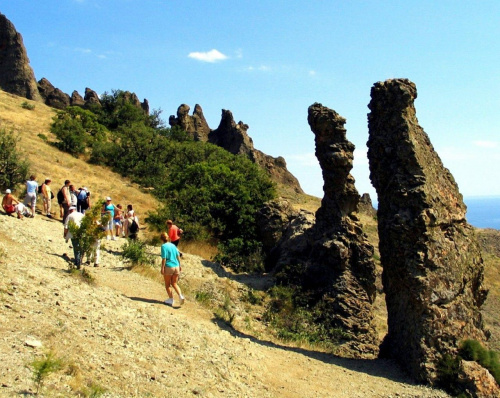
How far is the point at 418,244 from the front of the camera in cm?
1131

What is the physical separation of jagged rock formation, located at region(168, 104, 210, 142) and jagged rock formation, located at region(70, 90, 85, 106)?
14.0 metres

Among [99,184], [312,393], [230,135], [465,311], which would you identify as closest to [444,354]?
[465,311]

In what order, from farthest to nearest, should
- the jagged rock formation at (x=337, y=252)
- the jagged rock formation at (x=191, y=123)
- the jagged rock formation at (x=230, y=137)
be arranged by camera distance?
1. the jagged rock formation at (x=191, y=123)
2. the jagged rock formation at (x=230, y=137)
3. the jagged rock formation at (x=337, y=252)

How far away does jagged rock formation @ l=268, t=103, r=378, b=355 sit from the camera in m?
15.3

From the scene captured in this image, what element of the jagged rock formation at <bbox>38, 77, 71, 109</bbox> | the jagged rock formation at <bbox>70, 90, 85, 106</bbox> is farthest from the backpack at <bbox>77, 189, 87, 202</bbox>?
the jagged rock formation at <bbox>70, 90, 85, 106</bbox>

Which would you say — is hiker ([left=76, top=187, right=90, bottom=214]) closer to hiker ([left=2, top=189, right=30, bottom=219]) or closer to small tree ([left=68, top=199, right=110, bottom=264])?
hiker ([left=2, top=189, right=30, bottom=219])

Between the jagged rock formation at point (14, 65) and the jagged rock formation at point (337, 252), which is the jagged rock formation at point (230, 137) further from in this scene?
the jagged rock formation at point (337, 252)

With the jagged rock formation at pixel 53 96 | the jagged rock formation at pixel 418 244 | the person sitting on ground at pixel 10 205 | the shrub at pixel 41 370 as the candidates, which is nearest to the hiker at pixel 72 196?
the person sitting on ground at pixel 10 205

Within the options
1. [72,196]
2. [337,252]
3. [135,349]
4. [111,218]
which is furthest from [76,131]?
[135,349]

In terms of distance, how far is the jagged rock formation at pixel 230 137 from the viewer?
200ft

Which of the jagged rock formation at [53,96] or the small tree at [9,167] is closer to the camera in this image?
the small tree at [9,167]

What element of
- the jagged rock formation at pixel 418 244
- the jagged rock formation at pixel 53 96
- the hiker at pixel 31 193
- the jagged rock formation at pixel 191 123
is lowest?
the hiker at pixel 31 193

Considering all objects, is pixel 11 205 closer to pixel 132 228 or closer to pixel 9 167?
pixel 132 228

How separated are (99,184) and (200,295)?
2037 centimetres
